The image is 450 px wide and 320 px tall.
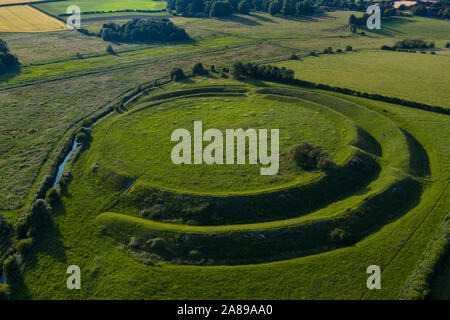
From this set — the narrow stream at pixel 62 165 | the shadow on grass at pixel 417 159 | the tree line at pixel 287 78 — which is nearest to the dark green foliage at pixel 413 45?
the tree line at pixel 287 78

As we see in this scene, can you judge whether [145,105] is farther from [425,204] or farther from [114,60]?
[425,204]

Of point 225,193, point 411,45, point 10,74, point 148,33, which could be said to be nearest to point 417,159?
point 225,193

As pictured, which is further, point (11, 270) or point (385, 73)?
point (385, 73)

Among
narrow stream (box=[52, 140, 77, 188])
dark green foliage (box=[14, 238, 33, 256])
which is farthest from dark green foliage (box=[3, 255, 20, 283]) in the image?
narrow stream (box=[52, 140, 77, 188])

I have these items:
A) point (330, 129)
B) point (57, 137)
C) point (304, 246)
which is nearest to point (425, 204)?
point (304, 246)

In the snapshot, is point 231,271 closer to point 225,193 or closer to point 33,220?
point 225,193

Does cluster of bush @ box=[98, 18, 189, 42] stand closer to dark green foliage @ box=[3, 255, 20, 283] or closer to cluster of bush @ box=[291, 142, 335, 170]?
cluster of bush @ box=[291, 142, 335, 170]
